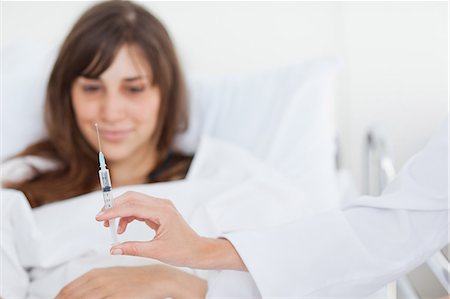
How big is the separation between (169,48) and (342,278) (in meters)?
0.80

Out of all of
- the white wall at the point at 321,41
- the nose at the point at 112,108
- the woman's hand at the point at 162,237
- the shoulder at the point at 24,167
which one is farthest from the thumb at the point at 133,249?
the white wall at the point at 321,41

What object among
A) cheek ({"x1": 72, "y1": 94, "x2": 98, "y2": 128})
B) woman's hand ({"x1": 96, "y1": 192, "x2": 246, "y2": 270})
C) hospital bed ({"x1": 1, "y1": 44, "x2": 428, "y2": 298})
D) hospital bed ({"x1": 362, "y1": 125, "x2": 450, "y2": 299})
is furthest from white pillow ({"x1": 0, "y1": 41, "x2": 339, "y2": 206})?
woman's hand ({"x1": 96, "y1": 192, "x2": 246, "y2": 270})

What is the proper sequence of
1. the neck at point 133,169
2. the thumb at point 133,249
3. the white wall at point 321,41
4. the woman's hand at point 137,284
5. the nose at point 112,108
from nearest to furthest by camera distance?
the thumb at point 133,249, the woman's hand at point 137,284, the nose at point 112,108, the neck at point 133,169, the white wall at point 321,41

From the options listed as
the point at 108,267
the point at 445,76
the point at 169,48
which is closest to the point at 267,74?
the point at 169,48

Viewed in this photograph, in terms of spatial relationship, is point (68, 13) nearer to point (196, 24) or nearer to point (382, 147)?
point (196, 24)

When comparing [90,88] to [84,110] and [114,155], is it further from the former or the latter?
[114,155]

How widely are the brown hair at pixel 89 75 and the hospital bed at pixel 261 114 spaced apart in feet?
0.30

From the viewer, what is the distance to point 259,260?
0.87 metres

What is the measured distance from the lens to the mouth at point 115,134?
53.1 inches

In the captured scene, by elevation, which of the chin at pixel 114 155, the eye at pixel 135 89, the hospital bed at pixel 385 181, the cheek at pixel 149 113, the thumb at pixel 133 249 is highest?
the eye at pixel 135 89

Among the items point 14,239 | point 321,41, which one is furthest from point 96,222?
point 321,41

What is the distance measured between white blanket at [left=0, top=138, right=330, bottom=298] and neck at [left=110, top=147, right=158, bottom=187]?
0.16m

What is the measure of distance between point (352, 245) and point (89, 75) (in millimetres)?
701

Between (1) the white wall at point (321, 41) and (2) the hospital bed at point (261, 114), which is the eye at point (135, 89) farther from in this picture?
(1) the white wall at point (321, 41)
